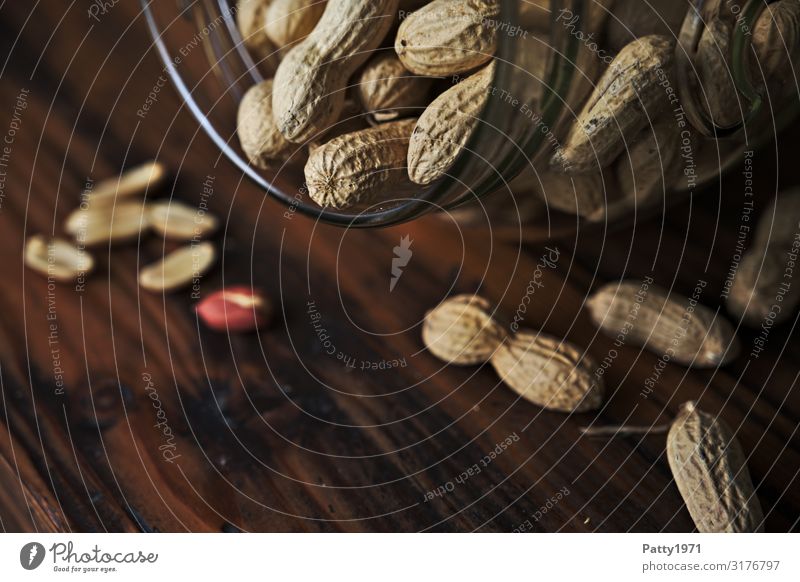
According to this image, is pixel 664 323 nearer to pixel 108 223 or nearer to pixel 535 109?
pixel 535 109

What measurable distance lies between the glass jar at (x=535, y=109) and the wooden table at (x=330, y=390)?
4 centimetres

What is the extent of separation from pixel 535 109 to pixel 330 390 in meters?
0.17

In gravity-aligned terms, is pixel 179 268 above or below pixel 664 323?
above

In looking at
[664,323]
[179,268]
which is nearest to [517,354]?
[664,323]

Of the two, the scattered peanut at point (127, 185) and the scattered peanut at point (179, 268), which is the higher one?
the scattered peanut at point (127, 185)

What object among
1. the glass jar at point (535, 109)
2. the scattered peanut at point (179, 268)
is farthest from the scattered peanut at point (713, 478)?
the scattered peanut at point (179, 268)

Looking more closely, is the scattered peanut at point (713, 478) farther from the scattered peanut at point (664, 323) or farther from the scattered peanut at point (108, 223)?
the scattered peanut at point (108, 223)

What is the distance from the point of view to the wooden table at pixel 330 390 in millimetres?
397

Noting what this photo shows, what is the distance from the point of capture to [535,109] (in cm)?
36

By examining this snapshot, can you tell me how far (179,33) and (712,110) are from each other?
10.5 inches

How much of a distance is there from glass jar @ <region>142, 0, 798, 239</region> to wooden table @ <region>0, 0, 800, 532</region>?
0.04 m

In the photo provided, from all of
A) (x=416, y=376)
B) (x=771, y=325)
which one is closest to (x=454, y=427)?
(x=416, y=376)

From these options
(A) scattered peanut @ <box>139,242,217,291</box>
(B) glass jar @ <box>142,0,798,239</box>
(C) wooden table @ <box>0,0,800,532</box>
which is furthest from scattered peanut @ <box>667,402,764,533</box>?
(A) scattered peanut @ <box>139,242,217,291</box>

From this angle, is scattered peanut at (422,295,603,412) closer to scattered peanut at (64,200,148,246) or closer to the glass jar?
the glass jar
